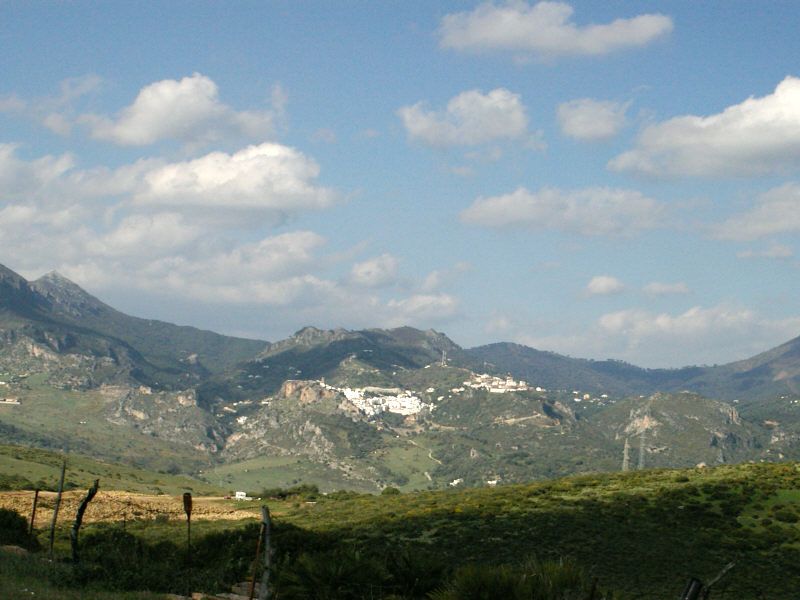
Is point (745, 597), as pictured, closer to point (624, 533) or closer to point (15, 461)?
point (624, 533)

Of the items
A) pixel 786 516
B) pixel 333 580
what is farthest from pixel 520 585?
pixel 786 516

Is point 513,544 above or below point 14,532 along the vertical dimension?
below

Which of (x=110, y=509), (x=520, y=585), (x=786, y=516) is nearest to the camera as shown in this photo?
(x=520, y=585)

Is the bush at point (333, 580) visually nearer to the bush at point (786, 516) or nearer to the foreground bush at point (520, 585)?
the foreground bush at point (520, 585)

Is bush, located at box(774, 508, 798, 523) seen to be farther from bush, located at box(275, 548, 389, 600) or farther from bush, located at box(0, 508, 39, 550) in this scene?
bush, located at box(0, 508, 39, 550)

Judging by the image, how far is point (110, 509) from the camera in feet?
154

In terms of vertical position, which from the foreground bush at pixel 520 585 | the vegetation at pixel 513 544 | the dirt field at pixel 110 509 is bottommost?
the dirt field at pixel 110 509

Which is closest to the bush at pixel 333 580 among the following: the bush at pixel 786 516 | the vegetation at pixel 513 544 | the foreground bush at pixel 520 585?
the vegetation at pixel 513 544

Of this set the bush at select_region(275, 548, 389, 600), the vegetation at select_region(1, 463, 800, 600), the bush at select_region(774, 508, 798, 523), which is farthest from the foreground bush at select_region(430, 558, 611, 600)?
the bush at select_region(774, 508, 798, 523)

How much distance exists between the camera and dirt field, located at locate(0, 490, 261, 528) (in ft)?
139

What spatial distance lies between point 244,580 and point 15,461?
283 ft

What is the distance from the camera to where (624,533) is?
36156 mm

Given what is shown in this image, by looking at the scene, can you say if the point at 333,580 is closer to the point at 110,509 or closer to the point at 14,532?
the point at 14,532

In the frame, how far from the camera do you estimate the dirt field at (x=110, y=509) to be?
42.5 m
